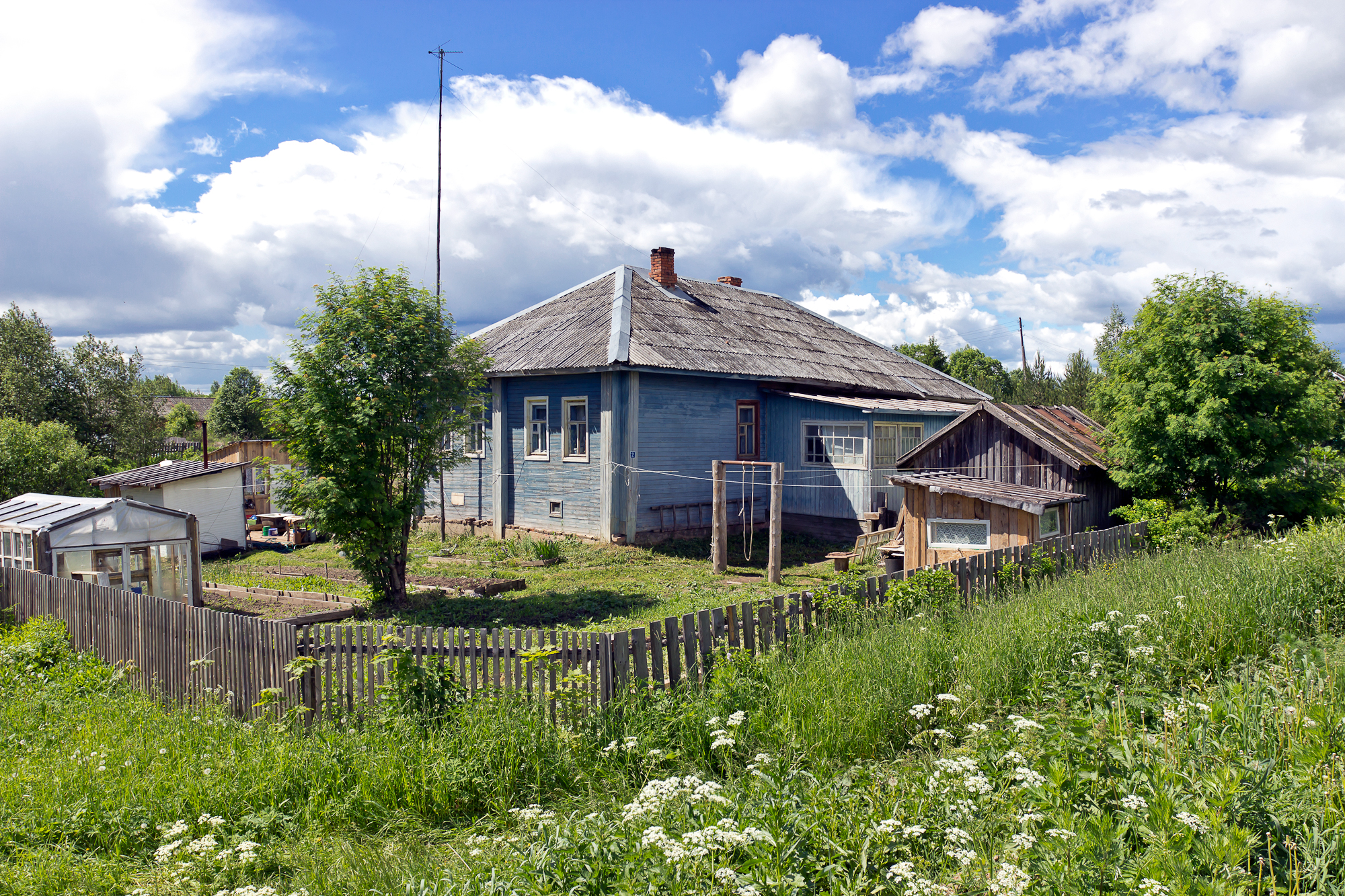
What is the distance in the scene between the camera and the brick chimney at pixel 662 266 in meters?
22.8

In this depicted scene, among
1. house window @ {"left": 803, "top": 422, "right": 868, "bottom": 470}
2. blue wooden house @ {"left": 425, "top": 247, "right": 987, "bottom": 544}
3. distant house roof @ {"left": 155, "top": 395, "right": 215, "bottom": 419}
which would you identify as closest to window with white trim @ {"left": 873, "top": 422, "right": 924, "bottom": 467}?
blue wooden house @ {"left": 425, "top": 247, "right": 987, "bottom": 544}

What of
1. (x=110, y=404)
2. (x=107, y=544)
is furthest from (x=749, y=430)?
(x=110, y=404)

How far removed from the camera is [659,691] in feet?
19.3

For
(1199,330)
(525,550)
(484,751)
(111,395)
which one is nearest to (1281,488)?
(1199,330)

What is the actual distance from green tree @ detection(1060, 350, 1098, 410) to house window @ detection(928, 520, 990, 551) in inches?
819

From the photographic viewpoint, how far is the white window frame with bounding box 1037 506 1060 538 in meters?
11.2

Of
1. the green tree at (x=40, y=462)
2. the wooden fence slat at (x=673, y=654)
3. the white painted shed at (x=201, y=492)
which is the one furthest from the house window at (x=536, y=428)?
the wooden fence slat at (x=673, y=654)

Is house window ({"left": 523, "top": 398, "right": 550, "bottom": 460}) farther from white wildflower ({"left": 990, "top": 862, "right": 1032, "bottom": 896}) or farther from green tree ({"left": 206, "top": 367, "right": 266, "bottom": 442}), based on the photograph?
green tree ({"left": 206, "top": 367, "right": 266, "bottom": 442})

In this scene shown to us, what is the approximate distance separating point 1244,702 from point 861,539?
11550 mm

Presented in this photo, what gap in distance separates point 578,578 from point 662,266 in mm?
11210

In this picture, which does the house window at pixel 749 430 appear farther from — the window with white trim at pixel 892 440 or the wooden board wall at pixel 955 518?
the wooden board wall at pixel 955 518

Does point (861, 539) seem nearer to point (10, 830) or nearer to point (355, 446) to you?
point (355, 446)

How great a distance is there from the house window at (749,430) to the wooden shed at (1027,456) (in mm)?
6473

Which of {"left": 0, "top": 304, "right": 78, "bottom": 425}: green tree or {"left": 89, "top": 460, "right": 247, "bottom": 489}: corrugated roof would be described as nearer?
{"left": 89, "top": 460, "right": 247, "bottom": 489}: corrugated roof
